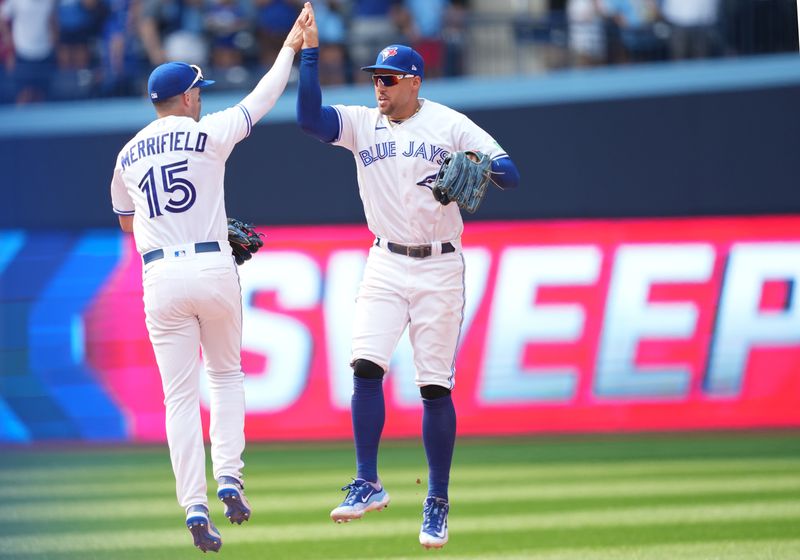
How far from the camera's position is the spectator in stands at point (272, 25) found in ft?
38.4

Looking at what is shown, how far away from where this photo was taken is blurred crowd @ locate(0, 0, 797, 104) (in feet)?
37.3

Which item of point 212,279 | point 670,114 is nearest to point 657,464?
point 670,114

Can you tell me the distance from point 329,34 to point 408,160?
5893 mm

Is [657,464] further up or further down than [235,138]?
further down

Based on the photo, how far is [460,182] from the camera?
5.67 m

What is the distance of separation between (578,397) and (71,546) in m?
4.74

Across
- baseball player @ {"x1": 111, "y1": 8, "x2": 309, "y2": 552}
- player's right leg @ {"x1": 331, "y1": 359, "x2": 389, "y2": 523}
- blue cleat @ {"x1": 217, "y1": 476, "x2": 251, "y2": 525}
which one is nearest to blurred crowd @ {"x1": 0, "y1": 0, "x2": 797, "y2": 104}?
baseball player @ {"x1": 111, "y1": 8, "x2": 309, "y2": 552}

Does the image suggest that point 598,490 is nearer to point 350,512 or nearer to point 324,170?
point 324,170

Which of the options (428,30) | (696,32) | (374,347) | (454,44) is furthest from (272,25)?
(374,347)

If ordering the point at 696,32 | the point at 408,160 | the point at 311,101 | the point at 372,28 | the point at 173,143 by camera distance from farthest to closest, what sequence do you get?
the point at 372,28 → the point at 696,32 → the point at 408,160 → the point at 311,101 → the point at 173,143

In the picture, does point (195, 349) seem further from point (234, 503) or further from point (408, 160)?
point (408, 160)

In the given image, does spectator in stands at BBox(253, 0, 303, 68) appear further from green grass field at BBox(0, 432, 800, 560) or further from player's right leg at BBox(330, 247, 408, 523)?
player's right leg at BBox(330, 247, 408, 523)

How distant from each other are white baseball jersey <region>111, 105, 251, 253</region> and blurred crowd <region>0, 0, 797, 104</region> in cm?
578

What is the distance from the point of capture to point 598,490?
1025 cm
